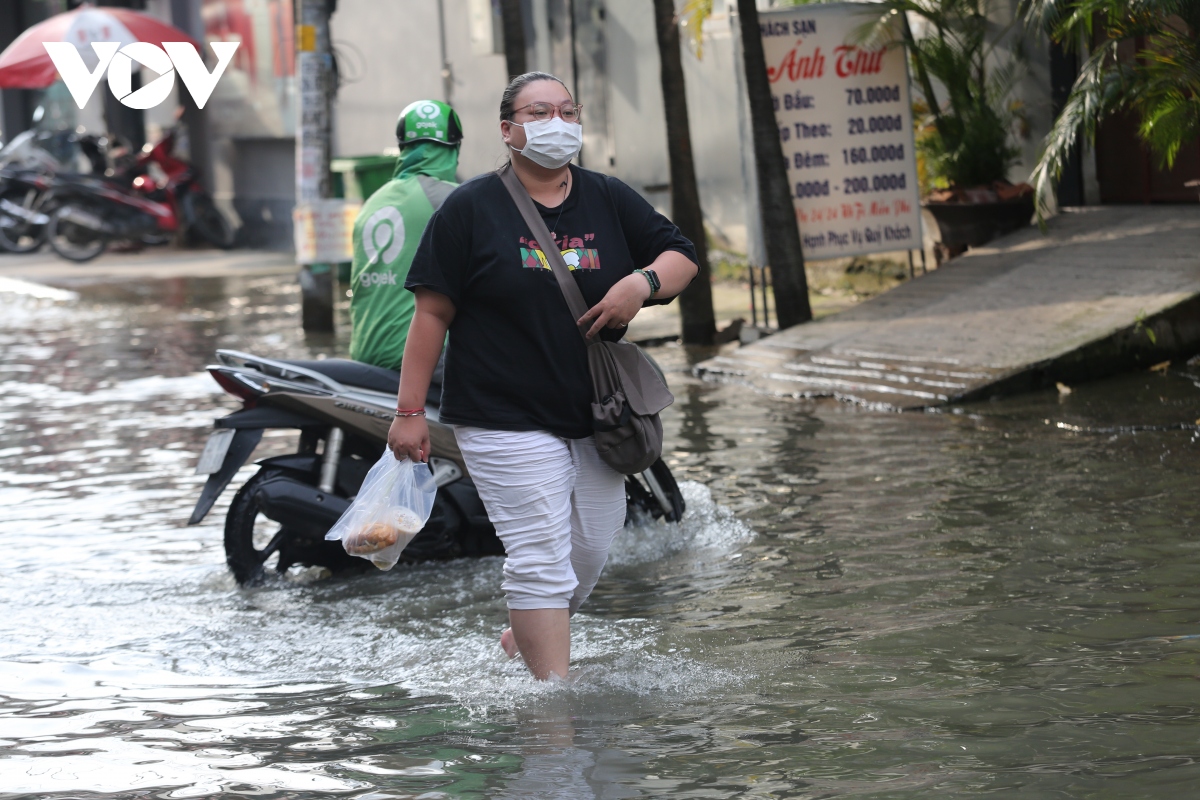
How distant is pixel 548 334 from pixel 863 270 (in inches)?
373

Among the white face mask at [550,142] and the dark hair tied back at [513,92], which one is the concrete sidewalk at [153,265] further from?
the white face mask at [550,142]

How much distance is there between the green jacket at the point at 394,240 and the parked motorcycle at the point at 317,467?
5.5 inches

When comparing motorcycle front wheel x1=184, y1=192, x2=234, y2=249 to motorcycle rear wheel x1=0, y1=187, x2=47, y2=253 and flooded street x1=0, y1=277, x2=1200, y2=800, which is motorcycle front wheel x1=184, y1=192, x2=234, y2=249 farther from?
flooded street x1=0, y1=277, x2=1200, y2=800

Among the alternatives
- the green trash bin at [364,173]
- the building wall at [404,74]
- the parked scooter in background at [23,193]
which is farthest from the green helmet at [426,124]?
the parked scooter in background at [23,193]

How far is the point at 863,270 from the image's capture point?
42.9ft

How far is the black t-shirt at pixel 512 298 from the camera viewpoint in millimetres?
3941

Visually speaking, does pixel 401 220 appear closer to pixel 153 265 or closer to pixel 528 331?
pixel 528 331

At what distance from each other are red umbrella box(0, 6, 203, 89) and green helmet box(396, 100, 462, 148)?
1332cm

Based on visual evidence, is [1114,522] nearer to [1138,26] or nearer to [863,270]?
[1138,26]

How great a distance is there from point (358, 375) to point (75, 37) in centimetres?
1389

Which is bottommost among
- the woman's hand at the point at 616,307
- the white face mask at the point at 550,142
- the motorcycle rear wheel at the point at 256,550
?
the motorcycle rear wheel at the point at 256,550

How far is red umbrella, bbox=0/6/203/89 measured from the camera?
17766mm

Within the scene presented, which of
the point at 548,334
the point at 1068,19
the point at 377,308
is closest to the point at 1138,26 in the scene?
the point at 1068,19

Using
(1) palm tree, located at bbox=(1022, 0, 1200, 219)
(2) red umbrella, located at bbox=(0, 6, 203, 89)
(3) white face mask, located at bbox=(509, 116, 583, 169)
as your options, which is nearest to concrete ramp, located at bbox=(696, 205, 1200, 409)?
(1) palm tree, located at bbox=(1022, 0, 1200, 219)
